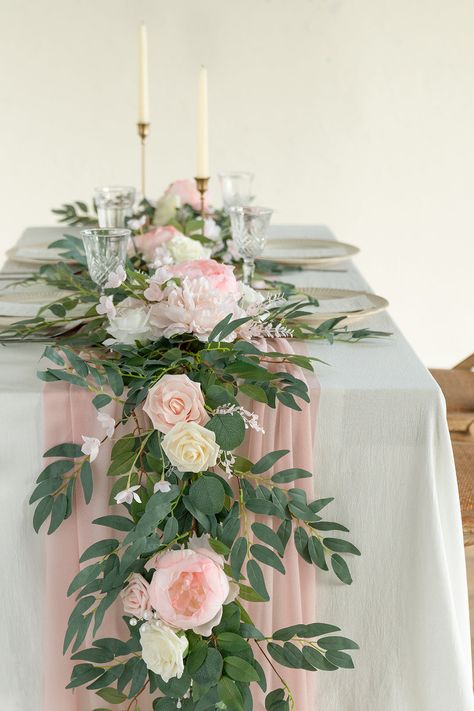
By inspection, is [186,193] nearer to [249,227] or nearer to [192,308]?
[249,227]

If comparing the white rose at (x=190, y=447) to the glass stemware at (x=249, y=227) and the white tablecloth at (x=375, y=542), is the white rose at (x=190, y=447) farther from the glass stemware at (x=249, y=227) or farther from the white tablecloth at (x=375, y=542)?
the glass stemware at (x=249, y=227)

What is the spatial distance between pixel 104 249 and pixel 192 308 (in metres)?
0.32

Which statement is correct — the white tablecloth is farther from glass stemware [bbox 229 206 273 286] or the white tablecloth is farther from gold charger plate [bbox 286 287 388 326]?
glass stemware [bbox 229 206 273 286]

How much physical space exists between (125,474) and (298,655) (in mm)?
324

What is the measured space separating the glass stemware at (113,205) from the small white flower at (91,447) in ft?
2.83

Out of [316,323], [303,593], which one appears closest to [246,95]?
[316,323]

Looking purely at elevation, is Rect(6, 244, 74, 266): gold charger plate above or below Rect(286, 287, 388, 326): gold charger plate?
below

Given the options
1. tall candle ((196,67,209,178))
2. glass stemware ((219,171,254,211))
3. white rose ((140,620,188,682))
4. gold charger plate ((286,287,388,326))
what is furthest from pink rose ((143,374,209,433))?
glass stemware ((219,171,254,211))

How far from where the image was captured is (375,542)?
4.44 feet

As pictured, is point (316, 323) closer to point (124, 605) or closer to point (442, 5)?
point (124, 605)

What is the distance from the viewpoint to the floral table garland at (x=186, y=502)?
3.89 feet

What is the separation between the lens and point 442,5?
398cm

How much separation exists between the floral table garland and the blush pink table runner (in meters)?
0.02

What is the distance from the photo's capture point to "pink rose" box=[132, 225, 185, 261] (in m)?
1.94
